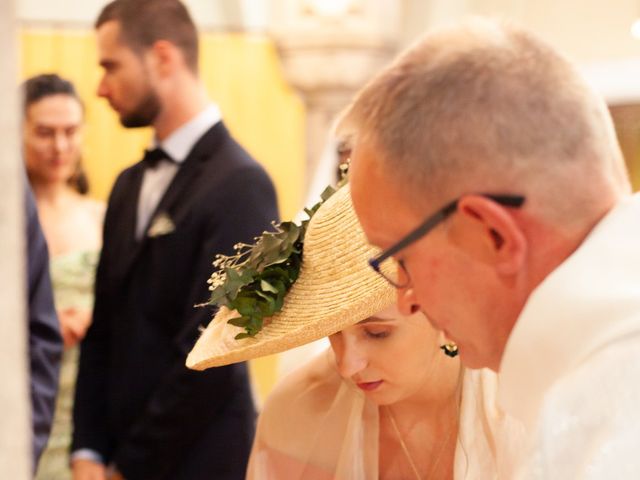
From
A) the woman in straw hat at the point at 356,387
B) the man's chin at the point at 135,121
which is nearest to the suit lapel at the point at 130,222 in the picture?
the man's chin at the point at 135,121

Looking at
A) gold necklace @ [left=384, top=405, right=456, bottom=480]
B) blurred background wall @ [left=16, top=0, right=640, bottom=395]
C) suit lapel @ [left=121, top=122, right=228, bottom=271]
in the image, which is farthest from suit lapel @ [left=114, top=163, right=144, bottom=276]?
blurred background wall @ [left=16, top=0, right=640, bottom=395]

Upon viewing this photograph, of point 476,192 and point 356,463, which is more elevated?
point 476,192

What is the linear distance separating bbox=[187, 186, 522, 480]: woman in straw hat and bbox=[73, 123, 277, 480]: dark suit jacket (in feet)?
1.93

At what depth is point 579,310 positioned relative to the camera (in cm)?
118

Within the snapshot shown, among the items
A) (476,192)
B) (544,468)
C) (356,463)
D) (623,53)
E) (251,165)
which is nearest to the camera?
(544,468)

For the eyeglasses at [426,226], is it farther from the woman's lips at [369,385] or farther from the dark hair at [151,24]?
the dark hair at [151,24]

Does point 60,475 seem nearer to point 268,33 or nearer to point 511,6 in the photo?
point 268,33

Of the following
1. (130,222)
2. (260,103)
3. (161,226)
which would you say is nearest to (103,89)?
(130,222)

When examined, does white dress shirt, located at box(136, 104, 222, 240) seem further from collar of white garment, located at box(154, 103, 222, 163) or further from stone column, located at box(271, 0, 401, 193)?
stone column, located at box(271, 0, 401, 193)

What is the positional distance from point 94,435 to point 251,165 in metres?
0.88

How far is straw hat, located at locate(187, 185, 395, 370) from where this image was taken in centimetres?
203

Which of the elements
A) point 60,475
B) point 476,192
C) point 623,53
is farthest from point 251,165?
point 623,53

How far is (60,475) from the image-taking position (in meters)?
4.09

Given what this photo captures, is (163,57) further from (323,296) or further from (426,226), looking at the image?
(426,226)
